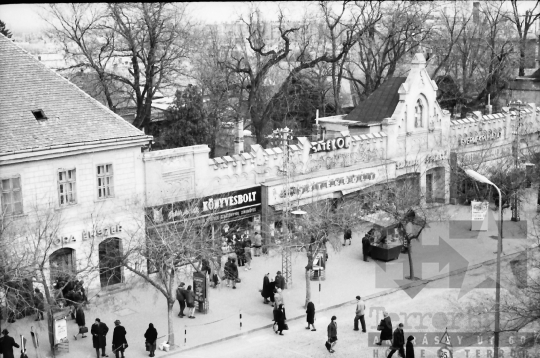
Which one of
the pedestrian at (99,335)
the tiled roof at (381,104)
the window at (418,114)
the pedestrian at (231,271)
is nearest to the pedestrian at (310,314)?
the pedestrian at (231,271)

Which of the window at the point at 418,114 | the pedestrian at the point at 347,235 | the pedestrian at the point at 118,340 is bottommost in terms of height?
the pedestrian at the point at 118,340

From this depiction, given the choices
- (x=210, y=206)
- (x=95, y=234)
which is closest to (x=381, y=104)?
(x=210, y=206)

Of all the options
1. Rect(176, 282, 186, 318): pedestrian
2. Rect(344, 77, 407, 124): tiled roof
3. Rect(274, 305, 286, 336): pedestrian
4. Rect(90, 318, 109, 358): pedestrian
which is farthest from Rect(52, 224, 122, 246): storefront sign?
Rect(344, 77, 407, 124): tiled roof

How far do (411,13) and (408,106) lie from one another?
884 inches

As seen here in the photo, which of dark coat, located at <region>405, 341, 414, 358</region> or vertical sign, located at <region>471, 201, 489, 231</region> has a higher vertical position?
vertical sign, located at <region>471, 201, 489, 231</region>

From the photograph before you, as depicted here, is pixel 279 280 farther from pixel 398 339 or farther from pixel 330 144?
pixel 330 144

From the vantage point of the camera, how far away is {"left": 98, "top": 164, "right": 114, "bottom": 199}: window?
2821 centimetres

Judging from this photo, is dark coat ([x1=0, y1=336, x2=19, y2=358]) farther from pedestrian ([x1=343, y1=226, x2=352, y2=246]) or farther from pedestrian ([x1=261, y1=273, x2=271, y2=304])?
pedestrian ([x1=343, y1=226, x2=352, y2=246])

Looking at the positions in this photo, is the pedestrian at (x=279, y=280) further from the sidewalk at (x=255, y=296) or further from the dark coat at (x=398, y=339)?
the dark coat at (x=398, y=339)

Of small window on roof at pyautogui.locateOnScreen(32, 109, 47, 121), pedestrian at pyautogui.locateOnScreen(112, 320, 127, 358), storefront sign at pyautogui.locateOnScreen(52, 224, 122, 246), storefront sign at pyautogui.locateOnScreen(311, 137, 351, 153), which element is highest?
small window on roof at pyautogui.locateOnScreen(32, 109, 47, 121)

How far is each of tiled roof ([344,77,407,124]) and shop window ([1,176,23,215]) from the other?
20096 millimetres

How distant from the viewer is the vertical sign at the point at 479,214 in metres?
33.5

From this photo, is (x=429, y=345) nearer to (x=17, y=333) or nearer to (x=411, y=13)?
(x=17, y=333)

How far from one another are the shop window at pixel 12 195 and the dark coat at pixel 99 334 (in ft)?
19.7
